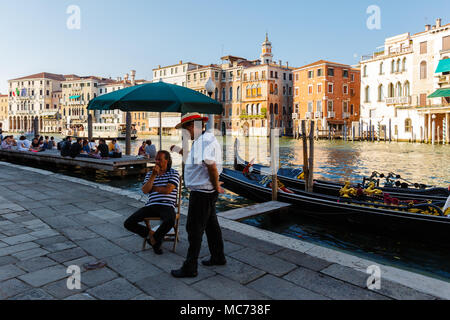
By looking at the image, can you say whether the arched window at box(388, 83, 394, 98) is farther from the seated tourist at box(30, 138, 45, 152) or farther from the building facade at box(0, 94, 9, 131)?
the building facade at box(0, 94, 9, 131)

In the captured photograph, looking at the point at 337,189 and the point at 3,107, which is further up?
the point at 3,107

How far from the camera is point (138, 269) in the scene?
131 inches

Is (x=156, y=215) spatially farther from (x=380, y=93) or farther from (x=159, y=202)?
(x=380, y=93)

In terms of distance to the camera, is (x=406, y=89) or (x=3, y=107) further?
(x=3, y=107)

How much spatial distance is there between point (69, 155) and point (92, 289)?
38.3ft

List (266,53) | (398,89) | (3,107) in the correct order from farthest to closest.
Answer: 1. (3,107)
2. (266,53)
3. (398,89)

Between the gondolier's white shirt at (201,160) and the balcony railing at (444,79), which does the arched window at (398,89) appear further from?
the gondolier's white shirt at (201,160)

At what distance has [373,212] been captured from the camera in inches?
245

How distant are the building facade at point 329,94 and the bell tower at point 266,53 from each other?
8180mm

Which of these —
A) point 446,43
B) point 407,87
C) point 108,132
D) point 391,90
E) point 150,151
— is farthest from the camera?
point 108,132

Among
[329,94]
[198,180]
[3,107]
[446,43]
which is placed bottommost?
[198,180]

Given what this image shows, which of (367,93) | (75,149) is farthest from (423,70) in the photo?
(75,149)

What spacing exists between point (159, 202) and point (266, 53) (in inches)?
2183
